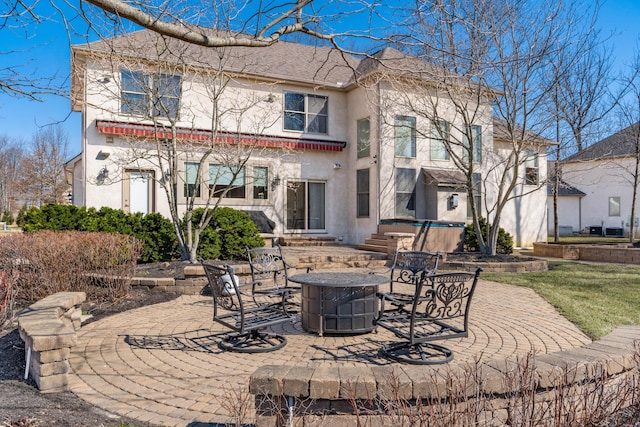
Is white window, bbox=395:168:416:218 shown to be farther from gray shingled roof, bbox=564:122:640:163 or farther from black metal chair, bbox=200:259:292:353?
black metal chair, bbox=200:259:292:353

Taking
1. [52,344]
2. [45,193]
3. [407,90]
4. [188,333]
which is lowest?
[188,333]


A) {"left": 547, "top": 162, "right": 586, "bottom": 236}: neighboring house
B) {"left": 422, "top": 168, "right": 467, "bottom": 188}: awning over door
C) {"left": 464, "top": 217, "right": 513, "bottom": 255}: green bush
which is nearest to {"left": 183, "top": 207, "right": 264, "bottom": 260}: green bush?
{"left": 422, "top": 168, "right": 467, "bottom": 188}: awning over door

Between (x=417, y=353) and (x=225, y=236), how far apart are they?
780 centimetres

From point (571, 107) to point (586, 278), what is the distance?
13802 millimetres

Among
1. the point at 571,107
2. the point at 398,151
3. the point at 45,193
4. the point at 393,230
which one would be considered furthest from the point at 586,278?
the point at 45,193

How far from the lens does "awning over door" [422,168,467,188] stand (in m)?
17.5

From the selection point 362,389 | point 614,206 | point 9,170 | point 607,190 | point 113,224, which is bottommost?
point 362,389

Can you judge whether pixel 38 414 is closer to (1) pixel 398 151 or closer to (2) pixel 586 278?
(2) pixel 586 278

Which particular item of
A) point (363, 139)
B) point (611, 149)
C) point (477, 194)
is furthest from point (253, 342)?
point (611, 149)

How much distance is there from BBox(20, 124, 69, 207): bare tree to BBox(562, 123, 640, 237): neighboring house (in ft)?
125

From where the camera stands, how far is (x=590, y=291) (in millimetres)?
9367

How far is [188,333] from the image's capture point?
19.9 feet

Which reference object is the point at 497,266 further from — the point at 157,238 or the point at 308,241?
the point at 157,238

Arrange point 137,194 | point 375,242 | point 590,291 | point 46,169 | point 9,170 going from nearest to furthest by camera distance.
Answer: point 590,291 → point 137,194 → point 375,242 → point 46,169 → point 9,170
